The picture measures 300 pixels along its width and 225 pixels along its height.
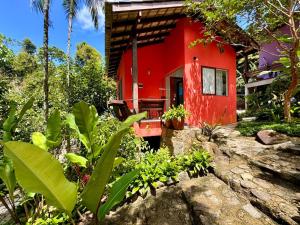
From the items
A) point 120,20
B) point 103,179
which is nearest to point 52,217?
point 103,179

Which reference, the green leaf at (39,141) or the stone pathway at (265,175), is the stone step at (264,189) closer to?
the stone pathway at (265,175)

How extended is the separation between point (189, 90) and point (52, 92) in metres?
8.03

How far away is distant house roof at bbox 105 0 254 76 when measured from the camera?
312 inches

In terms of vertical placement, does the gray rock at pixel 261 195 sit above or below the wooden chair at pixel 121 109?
below

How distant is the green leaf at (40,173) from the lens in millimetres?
2072

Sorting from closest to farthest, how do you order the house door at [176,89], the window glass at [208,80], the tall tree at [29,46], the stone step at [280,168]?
the stone step at [280,168], the window glass at [208,80], the house door at [176,89], the tall tree at [29,46]

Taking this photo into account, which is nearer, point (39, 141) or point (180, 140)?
point (39, 141)

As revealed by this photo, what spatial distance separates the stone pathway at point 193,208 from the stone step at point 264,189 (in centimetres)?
13

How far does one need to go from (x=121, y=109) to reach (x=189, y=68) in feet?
11.6

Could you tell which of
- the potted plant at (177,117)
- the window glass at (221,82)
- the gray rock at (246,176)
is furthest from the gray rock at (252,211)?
the window glass at (221,82)

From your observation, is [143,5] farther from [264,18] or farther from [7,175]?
[7,175]

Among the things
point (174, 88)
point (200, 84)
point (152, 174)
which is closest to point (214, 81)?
point (200, 84)

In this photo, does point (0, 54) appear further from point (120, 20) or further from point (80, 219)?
point (80, 219)

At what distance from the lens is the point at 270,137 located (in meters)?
6.79
